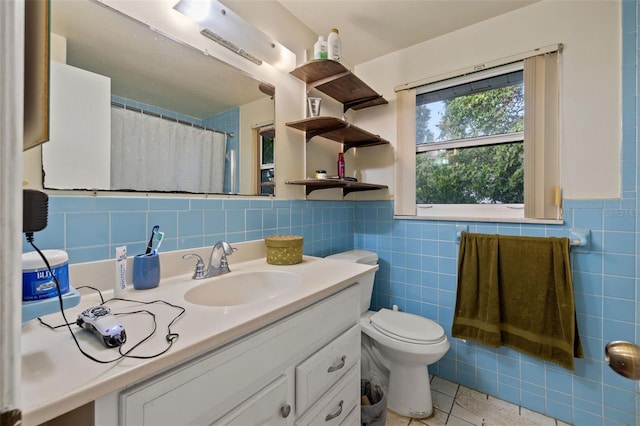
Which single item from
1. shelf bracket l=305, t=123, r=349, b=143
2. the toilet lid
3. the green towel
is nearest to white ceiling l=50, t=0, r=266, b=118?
shelf bracket l=305, t=123, r=349, b=143

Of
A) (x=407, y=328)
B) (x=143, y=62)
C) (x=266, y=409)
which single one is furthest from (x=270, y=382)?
(x=143, y=62)

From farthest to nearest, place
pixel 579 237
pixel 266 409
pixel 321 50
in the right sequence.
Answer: pixel 321 50 → pixel 579 237 → pixel 266 409

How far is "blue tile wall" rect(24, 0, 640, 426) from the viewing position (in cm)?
91

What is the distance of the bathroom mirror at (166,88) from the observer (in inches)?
33.3

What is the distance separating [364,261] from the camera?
1.85 m

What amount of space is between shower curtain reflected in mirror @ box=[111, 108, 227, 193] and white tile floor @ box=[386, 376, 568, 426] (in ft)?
5.35

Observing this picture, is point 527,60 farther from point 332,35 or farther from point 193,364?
point 193,364

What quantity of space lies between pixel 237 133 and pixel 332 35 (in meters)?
0.81

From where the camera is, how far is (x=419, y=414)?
1467 mm

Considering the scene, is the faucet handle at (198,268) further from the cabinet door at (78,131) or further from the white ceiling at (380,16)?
the white ceiling at (380,16)

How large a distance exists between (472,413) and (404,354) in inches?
22.0

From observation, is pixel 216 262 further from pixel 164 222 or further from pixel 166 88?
pixel 166 88

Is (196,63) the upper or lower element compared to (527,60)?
lower

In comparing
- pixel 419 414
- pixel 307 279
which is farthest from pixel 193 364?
pixel 419 414
